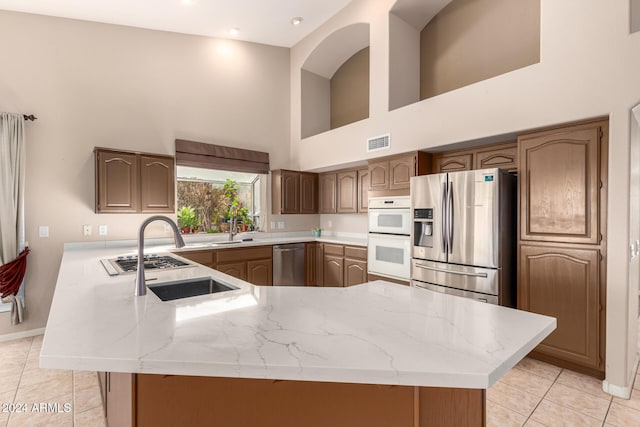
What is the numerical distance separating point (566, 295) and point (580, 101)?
1.51m

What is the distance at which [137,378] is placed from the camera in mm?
1029

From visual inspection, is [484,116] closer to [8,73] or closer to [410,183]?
[410,183]

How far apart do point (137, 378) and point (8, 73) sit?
4073 mm

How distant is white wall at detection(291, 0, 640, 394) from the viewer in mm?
2318

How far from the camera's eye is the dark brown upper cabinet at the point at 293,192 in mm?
5025

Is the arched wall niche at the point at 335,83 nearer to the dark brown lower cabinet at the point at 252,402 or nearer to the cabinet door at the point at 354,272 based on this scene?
the cabinet door at the point at 354,272

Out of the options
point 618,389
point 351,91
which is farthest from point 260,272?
point 618,389

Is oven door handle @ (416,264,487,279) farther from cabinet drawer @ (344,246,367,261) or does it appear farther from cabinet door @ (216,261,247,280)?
cabinet door @ (216,261,247,280)

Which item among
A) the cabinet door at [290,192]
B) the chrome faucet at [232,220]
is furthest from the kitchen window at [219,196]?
the cabinet door at [290,192]

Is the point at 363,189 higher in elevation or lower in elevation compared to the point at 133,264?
higher

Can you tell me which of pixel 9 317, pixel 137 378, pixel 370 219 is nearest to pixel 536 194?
pixel 370 219

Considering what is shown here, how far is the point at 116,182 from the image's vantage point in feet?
12.0

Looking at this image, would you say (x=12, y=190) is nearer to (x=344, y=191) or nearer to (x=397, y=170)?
(x=344, y=191)

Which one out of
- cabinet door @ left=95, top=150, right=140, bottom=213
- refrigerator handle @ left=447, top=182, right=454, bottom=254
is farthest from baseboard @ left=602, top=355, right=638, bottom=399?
cabinet door @ left=95, top=150, right=140, bottom=213
